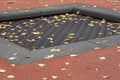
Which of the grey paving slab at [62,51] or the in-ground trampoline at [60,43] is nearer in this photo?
the in-ground trampoline at [60,43]

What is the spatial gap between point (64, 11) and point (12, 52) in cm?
504

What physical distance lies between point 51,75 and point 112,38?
2.67 m

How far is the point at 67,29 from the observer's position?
9.75 meters

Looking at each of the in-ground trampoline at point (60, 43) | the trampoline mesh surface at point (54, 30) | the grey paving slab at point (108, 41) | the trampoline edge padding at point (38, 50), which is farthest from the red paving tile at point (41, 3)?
the trampoline edge padding at point (38, 50)

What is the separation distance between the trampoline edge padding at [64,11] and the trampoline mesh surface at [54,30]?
0.14 metres

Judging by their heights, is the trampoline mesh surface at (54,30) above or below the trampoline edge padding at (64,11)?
below

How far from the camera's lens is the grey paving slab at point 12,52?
6828 mm

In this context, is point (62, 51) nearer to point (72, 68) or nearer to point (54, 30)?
point (72, 68)

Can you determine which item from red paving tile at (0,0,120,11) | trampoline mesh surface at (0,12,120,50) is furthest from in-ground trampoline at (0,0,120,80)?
red paving tile at (0,0,120,11)

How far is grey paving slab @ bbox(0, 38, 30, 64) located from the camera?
269 inches

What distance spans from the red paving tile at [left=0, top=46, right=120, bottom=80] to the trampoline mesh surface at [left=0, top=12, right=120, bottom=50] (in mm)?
1281

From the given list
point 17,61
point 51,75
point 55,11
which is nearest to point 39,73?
point 51,75

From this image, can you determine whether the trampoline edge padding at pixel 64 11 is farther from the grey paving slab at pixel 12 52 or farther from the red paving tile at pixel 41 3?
the grey paving slab at pixel 12 52

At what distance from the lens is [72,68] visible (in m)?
6.39
